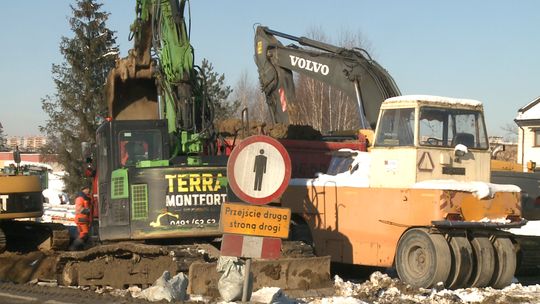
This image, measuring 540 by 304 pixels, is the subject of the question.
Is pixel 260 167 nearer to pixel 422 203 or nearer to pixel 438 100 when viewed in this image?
pixel 422 203

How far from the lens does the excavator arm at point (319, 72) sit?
1811 centimetres

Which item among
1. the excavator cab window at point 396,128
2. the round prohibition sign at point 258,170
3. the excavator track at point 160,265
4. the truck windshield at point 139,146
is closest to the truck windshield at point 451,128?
the excavator cab window at point 396,128

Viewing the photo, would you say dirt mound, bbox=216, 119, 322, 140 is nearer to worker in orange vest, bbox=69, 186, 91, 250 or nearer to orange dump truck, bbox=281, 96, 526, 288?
orange dump truck, bbox=281, 96, 526, 288

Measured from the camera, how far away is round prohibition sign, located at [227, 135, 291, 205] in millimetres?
8656

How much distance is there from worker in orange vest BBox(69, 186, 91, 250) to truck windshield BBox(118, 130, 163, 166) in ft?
9.59

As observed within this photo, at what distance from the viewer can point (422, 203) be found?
39.9ft

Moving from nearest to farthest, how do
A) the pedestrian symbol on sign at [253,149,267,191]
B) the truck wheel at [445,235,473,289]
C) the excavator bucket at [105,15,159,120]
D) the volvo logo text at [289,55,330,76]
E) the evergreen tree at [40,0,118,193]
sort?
the pedestrian symbol on sign at [253,149,267,191]
the truck wheel at [445,235,473,289]
the excavator bucket at [105,15,159,120]
the volvo logo text at [289,55,330,76]
the evergreen tree at [40,0,118,193]

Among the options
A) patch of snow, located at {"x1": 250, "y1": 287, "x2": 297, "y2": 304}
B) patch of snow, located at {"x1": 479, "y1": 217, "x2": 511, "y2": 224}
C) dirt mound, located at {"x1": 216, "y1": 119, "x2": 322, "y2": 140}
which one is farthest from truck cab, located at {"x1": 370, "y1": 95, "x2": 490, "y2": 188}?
patch of snow, located at {"x1": 250, "y1": 287, "x2": 297, "y2": 304}

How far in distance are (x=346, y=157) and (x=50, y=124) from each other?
28.9m

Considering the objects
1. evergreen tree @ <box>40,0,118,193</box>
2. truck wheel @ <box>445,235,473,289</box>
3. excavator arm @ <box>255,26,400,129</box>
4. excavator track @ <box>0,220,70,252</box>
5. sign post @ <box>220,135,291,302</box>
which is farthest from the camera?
evergreen tree @ <box>40,0,118,193</box>

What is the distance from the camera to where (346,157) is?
14305 millimetres

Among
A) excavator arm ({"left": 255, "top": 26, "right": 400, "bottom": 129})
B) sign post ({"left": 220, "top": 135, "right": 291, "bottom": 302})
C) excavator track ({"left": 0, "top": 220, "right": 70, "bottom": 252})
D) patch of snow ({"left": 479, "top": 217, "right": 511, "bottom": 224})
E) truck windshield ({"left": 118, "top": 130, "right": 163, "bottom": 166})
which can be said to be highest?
excavator arm ({"left": 255, "top": 26, "right": 400, "bottom": 129})

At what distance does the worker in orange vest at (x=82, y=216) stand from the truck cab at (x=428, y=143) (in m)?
5.38

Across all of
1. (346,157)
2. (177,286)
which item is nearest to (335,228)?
(346,157)
